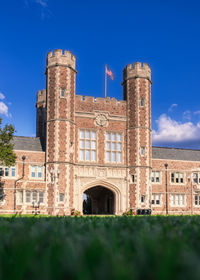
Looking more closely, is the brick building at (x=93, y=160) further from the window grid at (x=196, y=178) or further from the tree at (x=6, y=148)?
the tree at (x=6, y=148)

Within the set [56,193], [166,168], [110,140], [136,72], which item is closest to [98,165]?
[110,140]

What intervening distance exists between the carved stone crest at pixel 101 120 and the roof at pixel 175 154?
6.47m

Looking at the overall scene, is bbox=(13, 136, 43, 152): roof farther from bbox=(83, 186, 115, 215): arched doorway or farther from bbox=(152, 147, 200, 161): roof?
bbox=(152, 147, 200, 161): roof

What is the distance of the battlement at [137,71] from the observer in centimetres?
3257

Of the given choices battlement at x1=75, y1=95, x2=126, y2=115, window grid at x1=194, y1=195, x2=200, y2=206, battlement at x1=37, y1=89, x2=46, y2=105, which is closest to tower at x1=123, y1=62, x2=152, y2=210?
battlement at x1=75, y1=95, x2=126, y2=115

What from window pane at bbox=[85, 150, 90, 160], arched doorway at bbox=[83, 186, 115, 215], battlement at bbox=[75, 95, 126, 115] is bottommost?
arched doorway at bbox=[83, 186, 115, 215]

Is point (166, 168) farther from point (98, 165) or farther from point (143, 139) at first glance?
point (98, 165)

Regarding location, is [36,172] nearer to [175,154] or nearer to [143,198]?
[143,198]

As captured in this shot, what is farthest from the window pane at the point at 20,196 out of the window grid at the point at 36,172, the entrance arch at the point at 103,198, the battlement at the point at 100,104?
the battlement at the point at 100,104

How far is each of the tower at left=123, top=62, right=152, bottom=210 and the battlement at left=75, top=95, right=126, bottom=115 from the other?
0.75 metres

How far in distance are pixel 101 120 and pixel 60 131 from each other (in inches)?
176

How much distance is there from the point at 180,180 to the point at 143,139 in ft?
21.1

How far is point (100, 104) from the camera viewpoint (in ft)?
105

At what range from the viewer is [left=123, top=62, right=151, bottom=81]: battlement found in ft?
107
